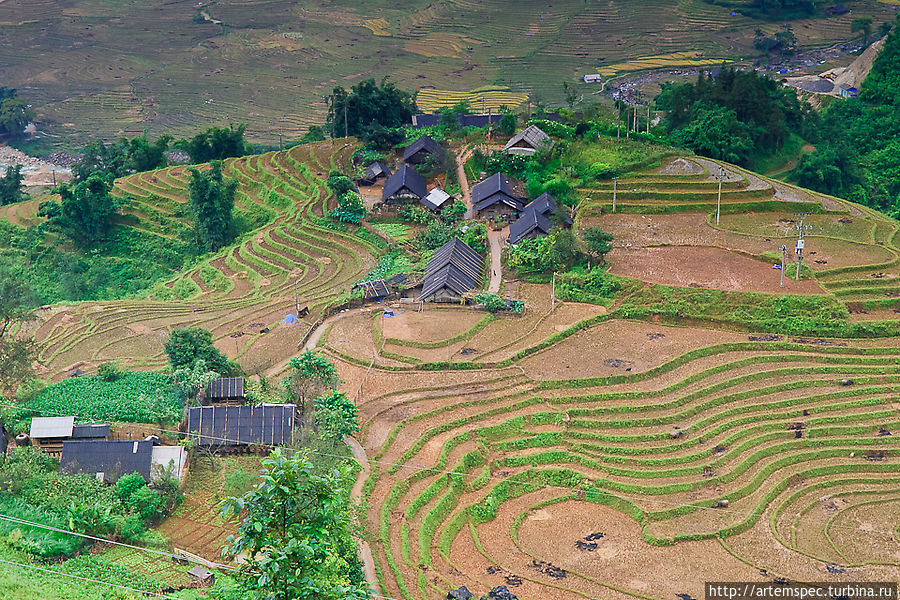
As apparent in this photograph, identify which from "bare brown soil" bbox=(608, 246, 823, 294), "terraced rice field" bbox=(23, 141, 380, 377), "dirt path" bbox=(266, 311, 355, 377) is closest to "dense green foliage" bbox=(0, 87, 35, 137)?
"terraced rice field" bbox=(23, 141, 380, 377)

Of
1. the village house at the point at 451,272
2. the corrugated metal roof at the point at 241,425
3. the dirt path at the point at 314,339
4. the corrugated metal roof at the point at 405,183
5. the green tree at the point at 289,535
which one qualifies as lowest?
the dirt path at the point at 314,339

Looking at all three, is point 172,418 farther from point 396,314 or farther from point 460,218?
point 460,218

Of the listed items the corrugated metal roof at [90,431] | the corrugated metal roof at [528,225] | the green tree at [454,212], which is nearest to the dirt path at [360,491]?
the corrugated metal roof at [90,431]

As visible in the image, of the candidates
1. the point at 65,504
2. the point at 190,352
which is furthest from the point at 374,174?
the point at 65,504

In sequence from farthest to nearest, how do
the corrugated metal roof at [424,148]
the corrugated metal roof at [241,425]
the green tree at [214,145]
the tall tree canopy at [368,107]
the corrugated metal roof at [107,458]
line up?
the green tree at [214,145] → the tall tree canopy at [368,107] → the corrugated metal roof at [424,148] → the corrugated metal roof at [241,425] → the corrugated metal roof at [107,458]

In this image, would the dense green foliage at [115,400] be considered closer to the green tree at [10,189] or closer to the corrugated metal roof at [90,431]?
the corrugated metal roof at [90,431]

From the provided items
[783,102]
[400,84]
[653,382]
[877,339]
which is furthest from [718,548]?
[400,84]

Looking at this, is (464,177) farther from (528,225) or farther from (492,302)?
(492,302)
